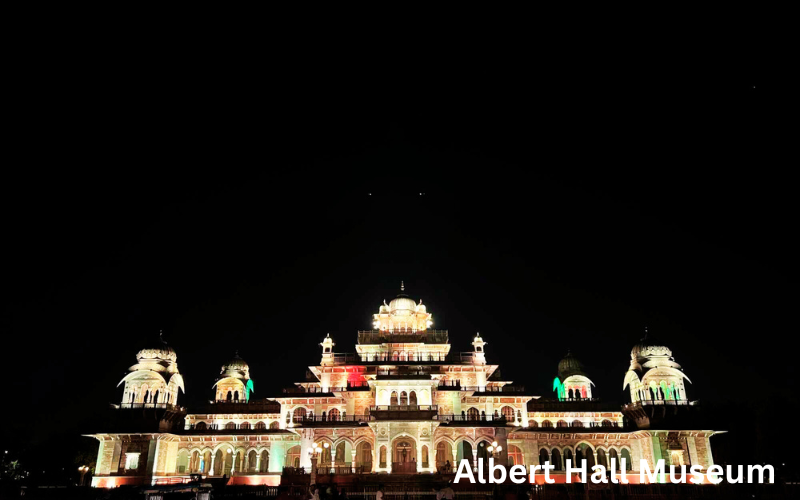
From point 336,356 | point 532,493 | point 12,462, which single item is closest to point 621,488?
point 532,493

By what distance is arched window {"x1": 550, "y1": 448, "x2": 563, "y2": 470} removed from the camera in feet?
156

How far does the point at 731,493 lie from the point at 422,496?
1711 centimetres

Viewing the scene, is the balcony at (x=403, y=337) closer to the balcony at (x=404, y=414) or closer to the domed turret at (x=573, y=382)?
the balcony at (x=404, y=414)

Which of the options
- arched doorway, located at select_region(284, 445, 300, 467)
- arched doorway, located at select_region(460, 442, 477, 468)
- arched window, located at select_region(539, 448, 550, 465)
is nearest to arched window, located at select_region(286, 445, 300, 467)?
arched doorway, located at select_region(284, 445, 300, 467)

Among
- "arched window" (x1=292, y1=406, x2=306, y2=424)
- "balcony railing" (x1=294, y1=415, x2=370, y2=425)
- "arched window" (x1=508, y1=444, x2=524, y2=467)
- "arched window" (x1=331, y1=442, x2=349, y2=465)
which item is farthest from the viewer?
"arched window" (x1=292, y1=406, x2=306, y2=424)

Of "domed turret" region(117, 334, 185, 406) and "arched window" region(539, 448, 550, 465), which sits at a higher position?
"domed turret" region(117, 334, 185, 406)

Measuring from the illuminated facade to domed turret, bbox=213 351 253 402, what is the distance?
6.79 metres

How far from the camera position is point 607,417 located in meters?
51.5

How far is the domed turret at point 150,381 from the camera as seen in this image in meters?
49.0

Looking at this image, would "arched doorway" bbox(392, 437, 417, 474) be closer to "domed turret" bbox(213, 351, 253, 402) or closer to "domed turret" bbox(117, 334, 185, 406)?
"domed turret" bbox(117, 334, 185, 406)

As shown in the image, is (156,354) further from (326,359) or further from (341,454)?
(341,454)

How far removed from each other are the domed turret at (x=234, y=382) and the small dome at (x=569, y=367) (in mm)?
35318

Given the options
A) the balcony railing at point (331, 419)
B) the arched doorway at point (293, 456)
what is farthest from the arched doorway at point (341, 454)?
the arched doorway at point (293, 456)

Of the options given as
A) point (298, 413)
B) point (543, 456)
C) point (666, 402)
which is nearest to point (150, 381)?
point (298, 413)
